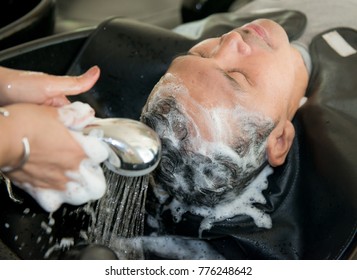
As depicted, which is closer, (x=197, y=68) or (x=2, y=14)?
(x=197, y=68)

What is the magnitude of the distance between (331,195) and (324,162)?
0.23 ft

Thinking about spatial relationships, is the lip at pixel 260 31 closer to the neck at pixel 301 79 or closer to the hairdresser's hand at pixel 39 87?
the neck at pixel 301 79

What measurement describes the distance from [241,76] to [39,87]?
40 cm

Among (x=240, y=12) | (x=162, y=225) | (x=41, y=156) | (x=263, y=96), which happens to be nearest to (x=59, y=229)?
(x=162, y=225)

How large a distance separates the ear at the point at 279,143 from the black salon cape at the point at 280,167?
0.04 m

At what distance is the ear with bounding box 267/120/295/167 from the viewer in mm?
1121

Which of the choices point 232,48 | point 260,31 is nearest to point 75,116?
point 232,48

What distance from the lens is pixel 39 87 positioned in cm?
88

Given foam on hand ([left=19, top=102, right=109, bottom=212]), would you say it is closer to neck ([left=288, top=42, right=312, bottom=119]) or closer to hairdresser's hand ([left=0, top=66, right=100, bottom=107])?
hairdresser's hand ([left=0, top=66, right=100, bottom=107])

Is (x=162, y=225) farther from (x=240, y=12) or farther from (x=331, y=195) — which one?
(x=240, y=12)

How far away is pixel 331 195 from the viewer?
41.6 inches

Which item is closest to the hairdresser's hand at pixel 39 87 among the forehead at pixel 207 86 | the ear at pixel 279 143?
the forehead at pixel 207 86

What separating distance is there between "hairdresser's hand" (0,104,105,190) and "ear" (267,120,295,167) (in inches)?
16.4

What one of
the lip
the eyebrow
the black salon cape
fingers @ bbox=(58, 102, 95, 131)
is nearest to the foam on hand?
fingers @ bbox=(58, 102, 95, 131)
